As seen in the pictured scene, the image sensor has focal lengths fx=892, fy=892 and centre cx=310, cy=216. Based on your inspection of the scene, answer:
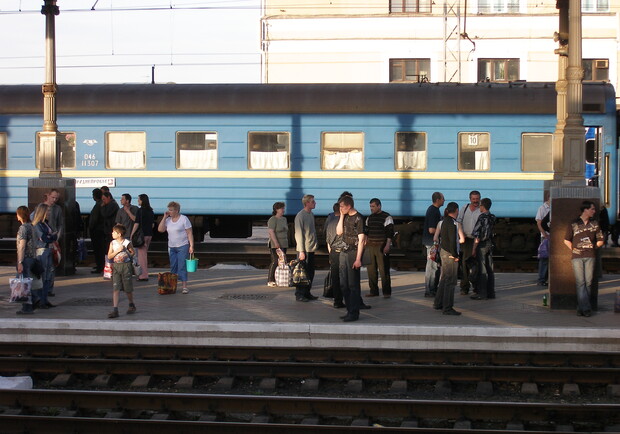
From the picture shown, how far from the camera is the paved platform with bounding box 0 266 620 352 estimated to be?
36.2 feet

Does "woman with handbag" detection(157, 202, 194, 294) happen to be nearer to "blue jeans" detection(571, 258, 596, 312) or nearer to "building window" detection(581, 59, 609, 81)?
"blue jeans" detection(571, 258, 596, 312)

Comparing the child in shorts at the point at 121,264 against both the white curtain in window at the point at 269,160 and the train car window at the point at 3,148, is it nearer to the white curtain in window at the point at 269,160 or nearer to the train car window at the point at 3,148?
the white curtain in window at the point at 269,160

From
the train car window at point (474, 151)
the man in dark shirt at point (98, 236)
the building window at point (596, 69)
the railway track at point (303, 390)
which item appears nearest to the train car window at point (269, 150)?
the train car window at point (474, 151)

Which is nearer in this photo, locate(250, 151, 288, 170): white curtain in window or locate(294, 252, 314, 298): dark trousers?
locate(294, 252, 314, 298): dark trousers

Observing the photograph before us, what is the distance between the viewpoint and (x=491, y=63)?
119 feet

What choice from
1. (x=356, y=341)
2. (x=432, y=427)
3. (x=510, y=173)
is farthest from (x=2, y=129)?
(x=432, y=427)

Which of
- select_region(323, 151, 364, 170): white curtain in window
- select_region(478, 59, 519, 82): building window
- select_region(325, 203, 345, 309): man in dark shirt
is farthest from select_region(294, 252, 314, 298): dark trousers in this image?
select_region(478, 59, 519, 82): building window

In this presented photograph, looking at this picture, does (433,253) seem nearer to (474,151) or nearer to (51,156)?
(474,151)

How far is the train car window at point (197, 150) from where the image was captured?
814 inches

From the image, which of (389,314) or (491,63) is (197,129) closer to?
(389,314)

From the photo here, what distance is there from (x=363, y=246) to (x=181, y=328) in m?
2.66

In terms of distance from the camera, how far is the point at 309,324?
11.3 m

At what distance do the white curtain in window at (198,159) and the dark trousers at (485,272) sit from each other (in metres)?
8.13

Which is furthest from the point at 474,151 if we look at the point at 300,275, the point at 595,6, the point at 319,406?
the point at 595,6
